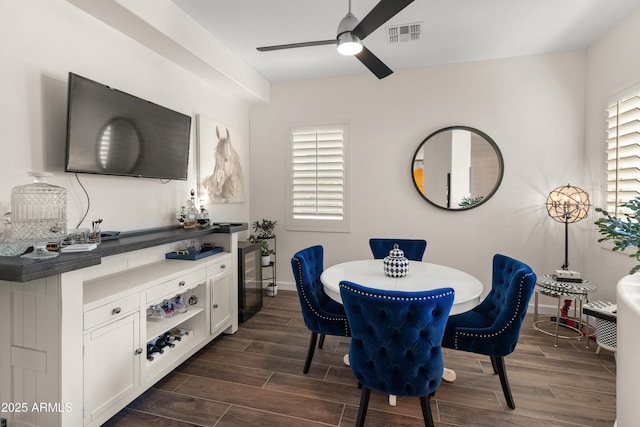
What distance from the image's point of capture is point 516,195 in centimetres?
377

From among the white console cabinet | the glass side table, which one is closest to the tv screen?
the white console cabinet

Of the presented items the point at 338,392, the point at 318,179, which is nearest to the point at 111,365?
the point at 338,392

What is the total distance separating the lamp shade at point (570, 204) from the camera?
331cm

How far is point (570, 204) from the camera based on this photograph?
3320 mm

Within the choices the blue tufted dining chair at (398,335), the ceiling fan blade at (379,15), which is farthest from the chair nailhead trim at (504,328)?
the ceiling fan blade at (379,15)

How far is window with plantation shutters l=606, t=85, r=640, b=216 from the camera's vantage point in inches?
108

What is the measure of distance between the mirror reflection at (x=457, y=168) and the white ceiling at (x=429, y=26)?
92cm

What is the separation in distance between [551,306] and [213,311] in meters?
3.78

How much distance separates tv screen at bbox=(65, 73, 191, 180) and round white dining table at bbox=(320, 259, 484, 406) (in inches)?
68.0

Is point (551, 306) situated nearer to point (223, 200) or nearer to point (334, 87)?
point (334, 87)

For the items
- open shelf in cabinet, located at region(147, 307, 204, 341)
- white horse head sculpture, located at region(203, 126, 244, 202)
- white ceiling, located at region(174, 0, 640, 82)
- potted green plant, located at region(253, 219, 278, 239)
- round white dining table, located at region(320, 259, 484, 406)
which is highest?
white ceiling, located at region(174, 0, 640, 82)

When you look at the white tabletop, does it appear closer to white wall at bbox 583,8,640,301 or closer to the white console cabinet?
the white console cabinet

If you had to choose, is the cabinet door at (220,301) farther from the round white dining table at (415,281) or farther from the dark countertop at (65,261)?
the round white dining table at (415,281)

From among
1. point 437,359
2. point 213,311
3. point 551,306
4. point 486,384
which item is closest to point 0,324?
point 213,311
